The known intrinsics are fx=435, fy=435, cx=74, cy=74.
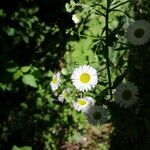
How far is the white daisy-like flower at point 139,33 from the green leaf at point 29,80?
5.81 feet

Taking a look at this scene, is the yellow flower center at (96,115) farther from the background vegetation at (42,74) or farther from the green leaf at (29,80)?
the green leaf at (29,80)

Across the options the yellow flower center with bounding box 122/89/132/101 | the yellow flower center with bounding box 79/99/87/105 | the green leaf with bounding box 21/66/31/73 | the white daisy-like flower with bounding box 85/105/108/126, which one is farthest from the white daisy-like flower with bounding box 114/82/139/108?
the green leaf with bounding box 21/66/31/73

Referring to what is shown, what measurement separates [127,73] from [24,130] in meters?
1.67

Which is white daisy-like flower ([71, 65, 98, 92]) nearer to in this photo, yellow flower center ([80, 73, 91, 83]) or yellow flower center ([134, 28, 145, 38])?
yellow flower center ([80, 73, 91, 83])

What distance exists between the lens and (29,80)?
169 inches

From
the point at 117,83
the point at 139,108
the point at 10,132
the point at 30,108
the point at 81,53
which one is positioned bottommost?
the point at 139,108

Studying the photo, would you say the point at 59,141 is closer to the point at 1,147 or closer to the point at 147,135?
the point at 1,147

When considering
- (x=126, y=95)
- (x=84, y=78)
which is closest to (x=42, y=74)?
(x=84, y=78)

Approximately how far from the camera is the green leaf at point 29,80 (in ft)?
14.1

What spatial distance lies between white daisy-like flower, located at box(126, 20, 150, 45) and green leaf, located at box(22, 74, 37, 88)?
1.77 metres

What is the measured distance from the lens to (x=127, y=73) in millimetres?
2988

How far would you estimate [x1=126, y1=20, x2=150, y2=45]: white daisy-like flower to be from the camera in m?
2.64

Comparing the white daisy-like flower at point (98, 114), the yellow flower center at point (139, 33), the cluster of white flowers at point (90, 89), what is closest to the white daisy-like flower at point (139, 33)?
the yellow flower center at point (139, 33)

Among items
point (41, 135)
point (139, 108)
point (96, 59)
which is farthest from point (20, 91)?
point (139, 108)
